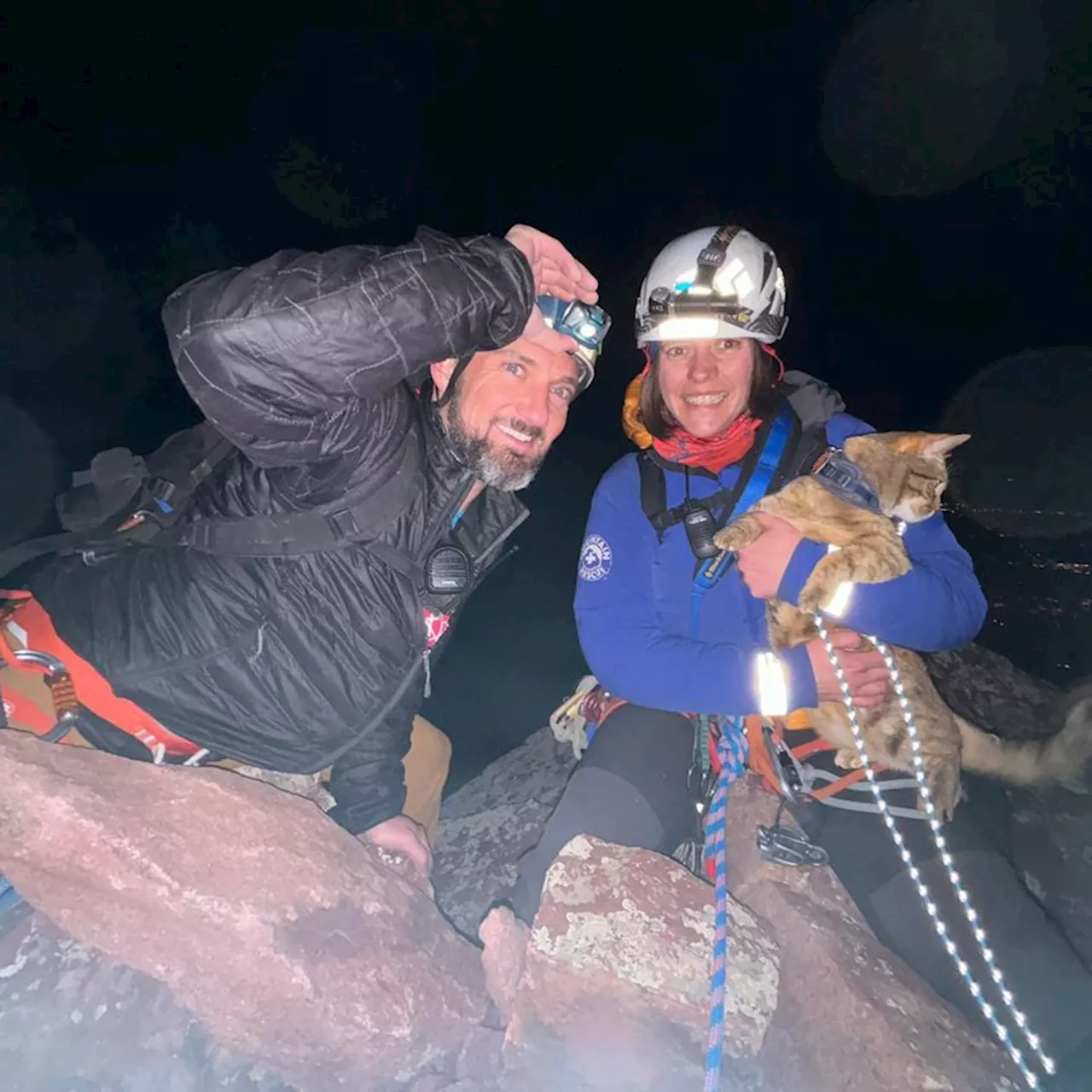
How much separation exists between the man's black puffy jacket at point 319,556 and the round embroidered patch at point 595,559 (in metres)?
0.39

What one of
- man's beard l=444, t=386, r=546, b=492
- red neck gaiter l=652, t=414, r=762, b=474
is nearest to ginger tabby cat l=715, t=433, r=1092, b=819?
red neck gaiter l=652, t=414, r=762, b=474

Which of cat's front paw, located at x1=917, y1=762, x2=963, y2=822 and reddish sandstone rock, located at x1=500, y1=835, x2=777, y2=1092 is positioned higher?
cat's front paw, located at x1=917, y1=762, x2=963, y2=822

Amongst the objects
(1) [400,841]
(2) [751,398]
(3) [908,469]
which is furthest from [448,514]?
(3) [908,469]

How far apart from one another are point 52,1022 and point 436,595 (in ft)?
6.66

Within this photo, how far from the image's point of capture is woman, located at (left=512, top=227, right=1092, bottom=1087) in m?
2.66

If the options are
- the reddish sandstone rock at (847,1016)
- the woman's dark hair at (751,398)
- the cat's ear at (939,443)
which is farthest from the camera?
the woman's dark hair at (751,398)

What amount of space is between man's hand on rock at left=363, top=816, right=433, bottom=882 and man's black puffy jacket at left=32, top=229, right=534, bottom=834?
0.26ft

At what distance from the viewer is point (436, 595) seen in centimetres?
302

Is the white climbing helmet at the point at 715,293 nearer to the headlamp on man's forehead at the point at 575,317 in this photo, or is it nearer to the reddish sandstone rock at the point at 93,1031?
the headlamp on man's forehead at the point at 575,317

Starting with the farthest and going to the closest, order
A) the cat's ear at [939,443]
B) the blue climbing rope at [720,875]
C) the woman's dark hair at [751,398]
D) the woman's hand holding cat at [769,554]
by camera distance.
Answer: the woman's dark hair at [751,398], the woman's hand holding cat at [769,554], the cat's ear at [939,443], the blue climbing rope at [720,875]

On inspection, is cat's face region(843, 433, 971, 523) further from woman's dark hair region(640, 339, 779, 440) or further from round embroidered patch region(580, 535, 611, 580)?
round embroidered patch region(580, 535, 611, 580)

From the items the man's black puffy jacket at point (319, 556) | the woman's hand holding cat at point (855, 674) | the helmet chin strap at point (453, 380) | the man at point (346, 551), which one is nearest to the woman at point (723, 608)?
the woman's hand holding cat at point (855, 674)

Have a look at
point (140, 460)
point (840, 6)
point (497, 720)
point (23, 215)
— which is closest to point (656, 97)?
point (840, 6)

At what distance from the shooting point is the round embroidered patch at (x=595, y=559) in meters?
3.09
